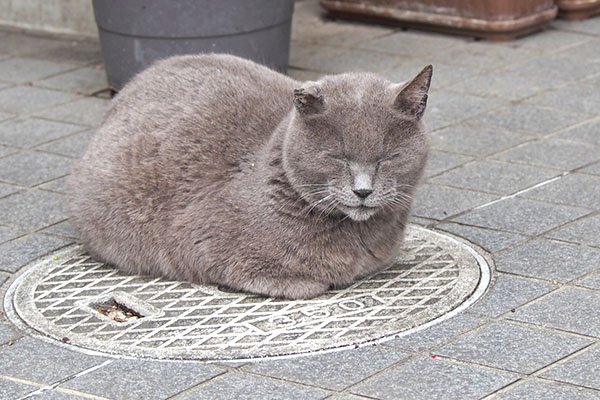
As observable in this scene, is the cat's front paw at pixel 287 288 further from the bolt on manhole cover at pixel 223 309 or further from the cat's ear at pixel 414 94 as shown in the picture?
the cat's ear at pixel 414 94

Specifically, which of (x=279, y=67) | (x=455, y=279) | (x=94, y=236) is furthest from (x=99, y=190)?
(x=279, y=67)

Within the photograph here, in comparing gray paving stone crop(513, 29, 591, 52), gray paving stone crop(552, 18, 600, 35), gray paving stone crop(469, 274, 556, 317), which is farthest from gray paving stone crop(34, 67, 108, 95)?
gray paving stone crop(469, 274, 556, 317)

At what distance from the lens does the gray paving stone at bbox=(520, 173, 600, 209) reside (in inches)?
204

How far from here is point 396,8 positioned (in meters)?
8.26

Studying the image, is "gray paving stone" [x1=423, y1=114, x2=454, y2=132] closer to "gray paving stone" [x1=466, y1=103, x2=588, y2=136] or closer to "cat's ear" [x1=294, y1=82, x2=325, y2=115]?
"gray paving stone" [x1=466, y1=103, x2=588, y2=136]

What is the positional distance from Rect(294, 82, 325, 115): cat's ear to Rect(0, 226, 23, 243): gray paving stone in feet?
5.54

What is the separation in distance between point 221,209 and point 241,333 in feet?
2.01

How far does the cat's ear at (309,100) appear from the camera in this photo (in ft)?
12.9

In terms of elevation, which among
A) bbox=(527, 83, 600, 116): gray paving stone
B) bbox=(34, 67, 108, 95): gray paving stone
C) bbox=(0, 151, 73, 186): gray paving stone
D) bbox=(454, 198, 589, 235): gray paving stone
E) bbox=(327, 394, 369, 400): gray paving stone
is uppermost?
bbox=(34, 67, 108, 95): gray paving stone

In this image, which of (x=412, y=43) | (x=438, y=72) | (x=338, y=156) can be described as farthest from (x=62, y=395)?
(x=412, y=43)

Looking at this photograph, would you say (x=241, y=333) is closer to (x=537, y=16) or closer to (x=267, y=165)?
(x=267, y=165)

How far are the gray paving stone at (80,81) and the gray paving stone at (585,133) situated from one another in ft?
10.3

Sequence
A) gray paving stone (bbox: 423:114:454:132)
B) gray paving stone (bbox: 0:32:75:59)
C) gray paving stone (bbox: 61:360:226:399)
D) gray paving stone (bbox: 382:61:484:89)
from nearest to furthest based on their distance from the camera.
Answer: gray paving stone (bbox: 61:360:226:399) < gray paving stone (bbox: 423:114:454:132) < gray paving stone (bbox: 382:61:484:89) < gray paving stone (bbox: 0:32:75:59)

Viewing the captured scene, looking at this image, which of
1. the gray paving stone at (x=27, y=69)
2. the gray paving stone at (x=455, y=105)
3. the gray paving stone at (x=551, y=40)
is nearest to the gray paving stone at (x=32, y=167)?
the gray paving stone at (x=27, y=69)
